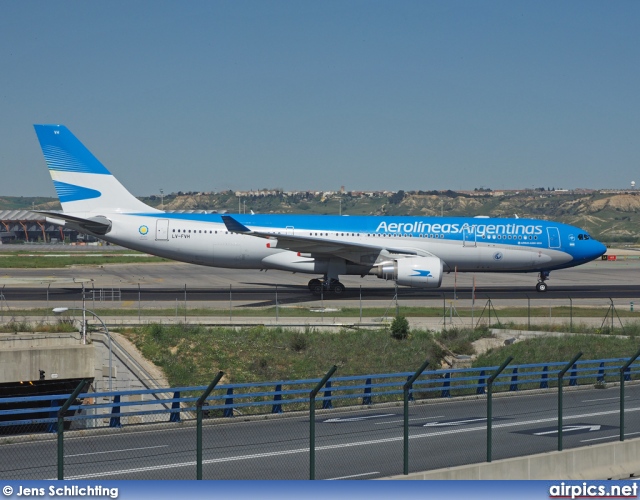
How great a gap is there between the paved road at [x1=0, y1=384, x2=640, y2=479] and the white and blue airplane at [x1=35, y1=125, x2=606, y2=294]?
26.1 m

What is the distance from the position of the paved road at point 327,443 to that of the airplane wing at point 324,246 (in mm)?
22994

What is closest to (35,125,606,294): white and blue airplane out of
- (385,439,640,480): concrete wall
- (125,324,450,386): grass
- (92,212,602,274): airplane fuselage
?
(92,212,602,274): airplane fuselage

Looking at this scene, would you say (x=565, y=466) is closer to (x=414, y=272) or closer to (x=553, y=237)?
(x=414, y=272)

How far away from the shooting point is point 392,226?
165ft

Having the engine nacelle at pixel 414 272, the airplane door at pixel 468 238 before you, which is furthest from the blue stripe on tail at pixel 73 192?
the airplane door at pixel 468 238

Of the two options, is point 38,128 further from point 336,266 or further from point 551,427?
point 551,427

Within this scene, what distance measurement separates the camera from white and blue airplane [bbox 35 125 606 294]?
163ft

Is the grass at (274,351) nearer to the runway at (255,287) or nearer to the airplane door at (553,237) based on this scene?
the runway at (255,287)

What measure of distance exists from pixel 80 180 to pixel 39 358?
21201 mm

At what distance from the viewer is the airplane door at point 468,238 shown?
164 feet

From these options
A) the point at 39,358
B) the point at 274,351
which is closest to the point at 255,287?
the point at 274,351

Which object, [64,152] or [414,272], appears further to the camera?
[64,152]

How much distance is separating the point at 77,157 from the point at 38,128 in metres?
2.62

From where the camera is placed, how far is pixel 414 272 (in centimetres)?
4581
